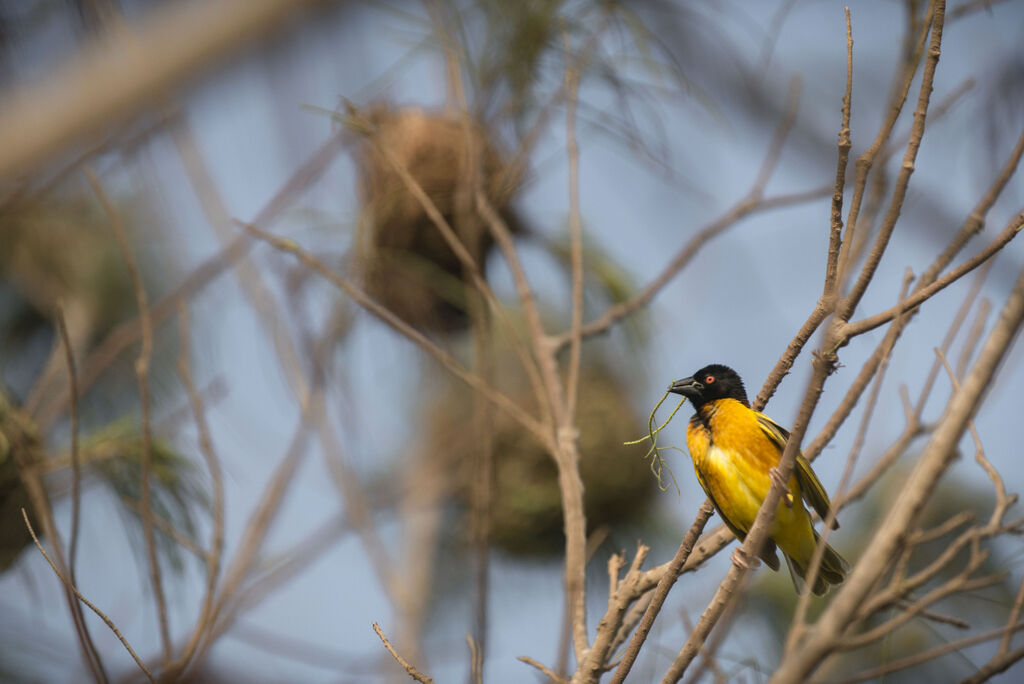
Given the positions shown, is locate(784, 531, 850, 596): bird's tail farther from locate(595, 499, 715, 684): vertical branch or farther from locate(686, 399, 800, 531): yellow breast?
locate(595, 499, 715, 684): vertical branch

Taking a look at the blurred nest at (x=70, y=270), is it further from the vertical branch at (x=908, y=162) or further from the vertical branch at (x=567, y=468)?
the vertical branch at (x=908, y=162)

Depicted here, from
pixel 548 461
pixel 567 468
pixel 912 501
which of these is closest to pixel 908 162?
pixel 912 501

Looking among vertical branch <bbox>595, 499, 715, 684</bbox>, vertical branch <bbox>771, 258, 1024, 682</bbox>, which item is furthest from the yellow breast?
vertical branch <bbox>771, 258, 1024, 682</bbox>

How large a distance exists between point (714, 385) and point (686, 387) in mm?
143

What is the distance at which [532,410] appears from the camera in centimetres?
413

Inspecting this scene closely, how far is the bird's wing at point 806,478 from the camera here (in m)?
2.04

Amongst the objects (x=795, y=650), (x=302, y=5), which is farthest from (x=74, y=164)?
(x=795, y=650)

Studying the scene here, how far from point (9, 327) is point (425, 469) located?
6.56ft

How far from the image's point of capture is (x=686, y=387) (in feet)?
7.62

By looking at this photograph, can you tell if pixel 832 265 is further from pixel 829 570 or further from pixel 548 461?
pixel 548 461

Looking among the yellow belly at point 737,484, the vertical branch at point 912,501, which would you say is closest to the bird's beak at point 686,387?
the yellow belly at point 737,484

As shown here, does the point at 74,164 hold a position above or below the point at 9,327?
below

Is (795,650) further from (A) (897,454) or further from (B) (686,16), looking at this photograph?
(B) (686,16)

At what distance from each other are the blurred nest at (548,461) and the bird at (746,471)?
157cm
